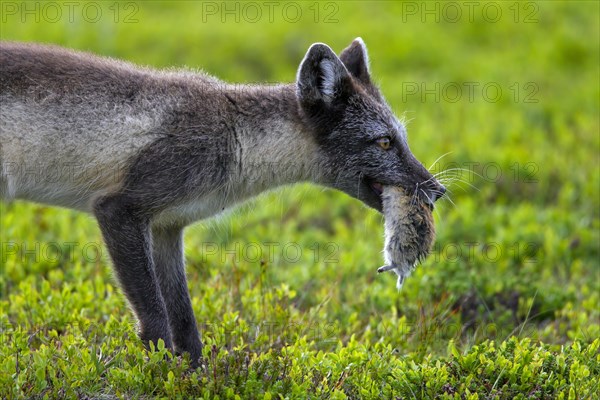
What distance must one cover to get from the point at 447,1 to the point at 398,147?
934 centimetres

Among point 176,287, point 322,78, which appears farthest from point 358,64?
point 176,287

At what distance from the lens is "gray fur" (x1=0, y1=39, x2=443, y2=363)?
556cm

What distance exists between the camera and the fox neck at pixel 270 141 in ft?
19.5

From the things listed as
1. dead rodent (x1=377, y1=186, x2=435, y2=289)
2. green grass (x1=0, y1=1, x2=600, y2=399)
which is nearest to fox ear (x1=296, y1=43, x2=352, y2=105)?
dead rodent (x1=377, y1=186, x2=435, y2=289)

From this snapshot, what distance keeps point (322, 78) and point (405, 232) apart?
3.80 ft

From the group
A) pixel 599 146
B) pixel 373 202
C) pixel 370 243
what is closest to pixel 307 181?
pixel 373 202

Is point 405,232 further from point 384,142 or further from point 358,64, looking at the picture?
point 358,64

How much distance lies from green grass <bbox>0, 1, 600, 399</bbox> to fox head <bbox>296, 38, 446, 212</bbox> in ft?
2.21

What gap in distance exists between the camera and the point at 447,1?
48.6 ft

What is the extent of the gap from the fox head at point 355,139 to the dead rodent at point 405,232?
0.08 metres

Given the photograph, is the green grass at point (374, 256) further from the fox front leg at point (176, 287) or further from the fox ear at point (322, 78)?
the fox ear at point (322, 78)

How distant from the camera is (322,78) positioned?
600 centimetres

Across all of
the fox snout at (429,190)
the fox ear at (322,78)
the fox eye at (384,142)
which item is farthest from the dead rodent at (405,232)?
the fox ear at (322,78)

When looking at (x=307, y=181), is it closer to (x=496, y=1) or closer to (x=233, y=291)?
(x=233, y=291)
